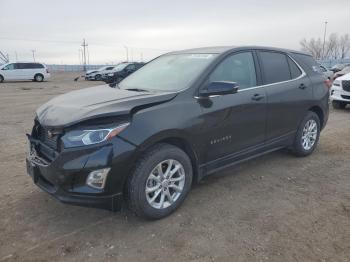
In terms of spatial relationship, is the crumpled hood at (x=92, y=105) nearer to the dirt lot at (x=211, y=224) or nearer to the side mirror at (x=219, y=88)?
the side mirror at (x=219, y=88)

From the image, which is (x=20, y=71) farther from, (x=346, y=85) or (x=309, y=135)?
(x=309, y=135)

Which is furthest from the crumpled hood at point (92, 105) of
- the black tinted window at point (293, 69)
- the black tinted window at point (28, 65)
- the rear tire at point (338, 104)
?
the black tinted window at point (28, 65)

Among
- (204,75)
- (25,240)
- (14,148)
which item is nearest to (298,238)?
(204,75)

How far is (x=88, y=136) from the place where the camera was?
316 centimetres

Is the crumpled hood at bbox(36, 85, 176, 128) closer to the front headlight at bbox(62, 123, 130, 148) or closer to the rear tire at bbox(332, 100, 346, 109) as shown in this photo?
the front headlight at bbox(62, 123, 130, 148)

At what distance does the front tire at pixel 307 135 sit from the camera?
5414mm

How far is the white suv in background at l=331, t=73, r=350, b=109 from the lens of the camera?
10852mm

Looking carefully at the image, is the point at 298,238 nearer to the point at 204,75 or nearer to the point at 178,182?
the point at 178,182

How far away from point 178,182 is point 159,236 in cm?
65

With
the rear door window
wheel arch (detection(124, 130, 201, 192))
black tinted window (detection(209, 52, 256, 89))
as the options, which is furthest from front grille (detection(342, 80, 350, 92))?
the rear door window

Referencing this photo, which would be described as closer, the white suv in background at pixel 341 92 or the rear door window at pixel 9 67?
the white suv in background at pixel 341 92

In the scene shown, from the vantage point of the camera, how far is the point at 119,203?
3305mm

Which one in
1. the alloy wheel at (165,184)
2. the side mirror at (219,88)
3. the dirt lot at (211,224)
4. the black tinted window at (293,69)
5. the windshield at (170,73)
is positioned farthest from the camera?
the black tinted window at (293,69)

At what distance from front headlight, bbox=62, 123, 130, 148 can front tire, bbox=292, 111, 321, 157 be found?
10.7ft
